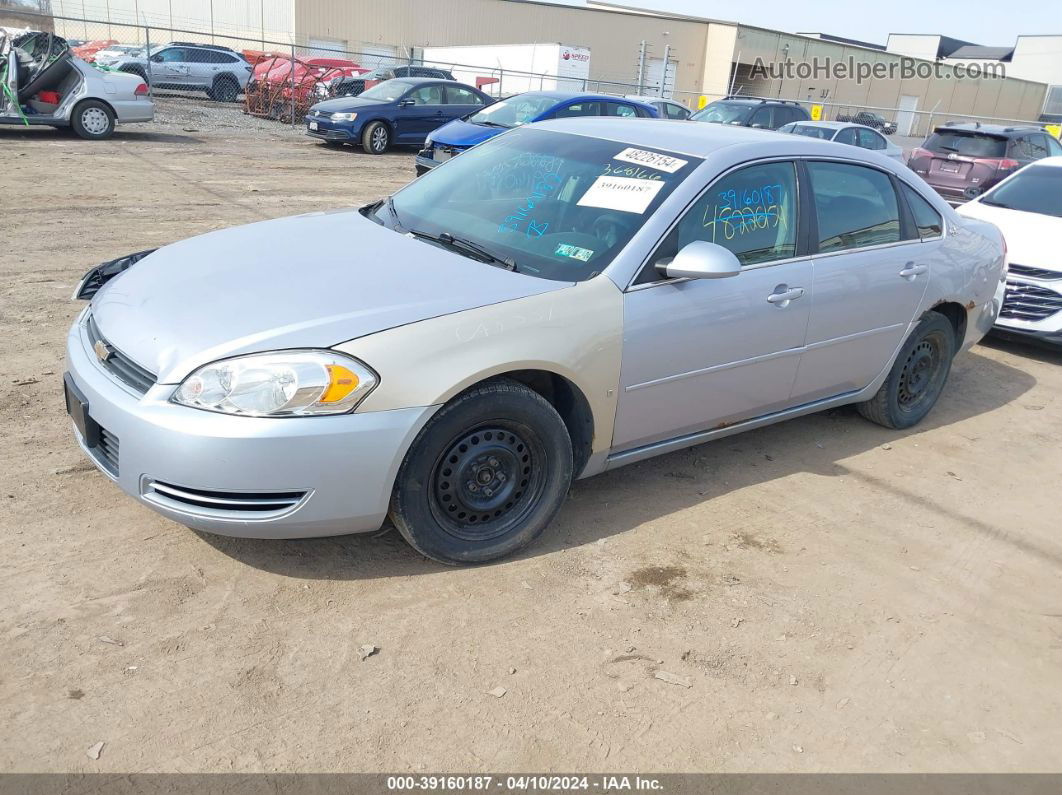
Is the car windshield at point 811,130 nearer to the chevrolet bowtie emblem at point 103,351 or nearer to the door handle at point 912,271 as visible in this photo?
the door handle at point 912,271

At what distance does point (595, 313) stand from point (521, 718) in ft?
5.18

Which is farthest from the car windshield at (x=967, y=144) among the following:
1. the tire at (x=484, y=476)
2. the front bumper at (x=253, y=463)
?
the front bumper at (x=253, y=463)

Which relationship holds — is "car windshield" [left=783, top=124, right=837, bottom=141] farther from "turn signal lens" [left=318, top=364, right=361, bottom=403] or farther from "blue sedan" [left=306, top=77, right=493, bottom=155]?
"turn signal lens" [left=318, top=364, right=361, bottom=403]

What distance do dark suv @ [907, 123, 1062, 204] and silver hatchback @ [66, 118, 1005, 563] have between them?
10.0 m

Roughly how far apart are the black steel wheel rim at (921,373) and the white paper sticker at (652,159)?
210 centimetres

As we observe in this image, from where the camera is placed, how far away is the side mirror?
3670 mm

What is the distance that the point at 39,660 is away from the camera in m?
2.86

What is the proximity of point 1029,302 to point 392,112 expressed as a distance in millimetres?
12821

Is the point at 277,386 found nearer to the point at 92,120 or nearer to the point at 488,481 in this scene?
the point at 488,481

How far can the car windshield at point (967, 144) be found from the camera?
549 inches

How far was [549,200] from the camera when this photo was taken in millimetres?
4121

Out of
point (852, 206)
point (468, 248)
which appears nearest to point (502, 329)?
point (468, 248)

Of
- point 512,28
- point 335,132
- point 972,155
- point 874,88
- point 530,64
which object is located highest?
point 512,28

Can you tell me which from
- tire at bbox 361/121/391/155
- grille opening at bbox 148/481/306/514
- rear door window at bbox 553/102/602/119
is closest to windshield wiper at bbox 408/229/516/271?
grille opening at bbox 148/481/306/514
